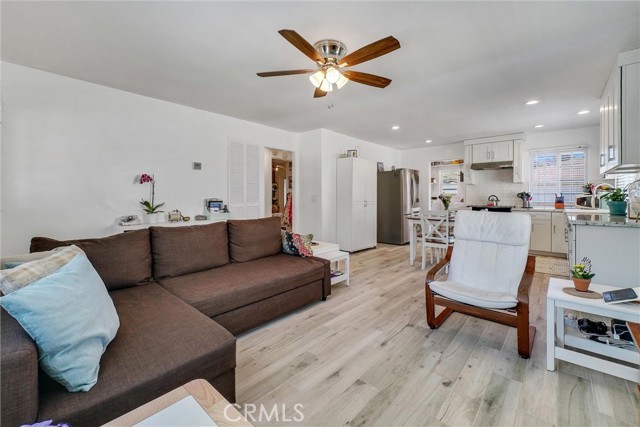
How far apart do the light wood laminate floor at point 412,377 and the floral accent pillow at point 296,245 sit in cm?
69

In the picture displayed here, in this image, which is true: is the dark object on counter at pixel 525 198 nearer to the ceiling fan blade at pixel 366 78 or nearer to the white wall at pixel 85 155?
the ceiling fan blade at pixel 366 78

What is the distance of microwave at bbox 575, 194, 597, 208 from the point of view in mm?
4582

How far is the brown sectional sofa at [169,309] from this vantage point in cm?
97

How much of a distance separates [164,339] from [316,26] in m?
2.34

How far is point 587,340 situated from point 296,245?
A: 254 cm

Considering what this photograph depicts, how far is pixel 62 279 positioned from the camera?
1175 millimetres

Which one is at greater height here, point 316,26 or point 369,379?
point 316,26

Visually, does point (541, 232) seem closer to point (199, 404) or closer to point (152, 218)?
point (199, 404)

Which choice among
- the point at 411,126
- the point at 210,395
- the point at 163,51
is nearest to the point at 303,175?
the point at 411,126

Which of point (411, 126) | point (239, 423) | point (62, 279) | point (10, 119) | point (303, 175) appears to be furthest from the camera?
point (303, 175)

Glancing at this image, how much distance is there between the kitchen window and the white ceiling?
6.05ft

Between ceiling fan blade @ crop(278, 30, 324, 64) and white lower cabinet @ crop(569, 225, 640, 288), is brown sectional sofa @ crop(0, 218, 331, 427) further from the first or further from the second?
white lower cabinet @ crop(569, 225, 640, 288)

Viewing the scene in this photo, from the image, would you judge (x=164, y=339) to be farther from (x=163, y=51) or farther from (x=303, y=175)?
(x=303, y=175)

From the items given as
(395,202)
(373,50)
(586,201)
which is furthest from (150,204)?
(586,201)
